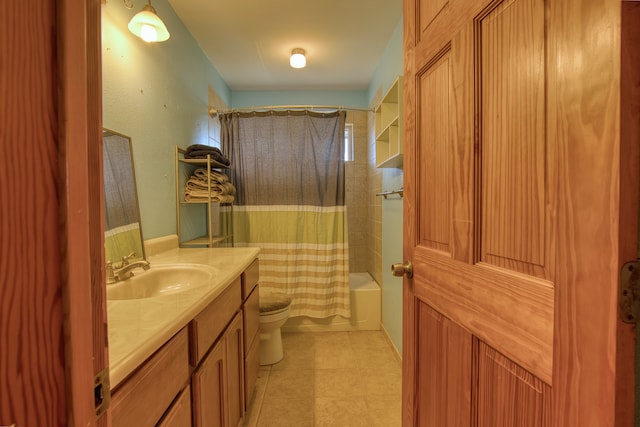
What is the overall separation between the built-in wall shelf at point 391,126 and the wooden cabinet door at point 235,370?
4.47 ft

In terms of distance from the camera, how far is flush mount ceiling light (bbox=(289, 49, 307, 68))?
230cm

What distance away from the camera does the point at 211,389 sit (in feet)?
→ 3.28

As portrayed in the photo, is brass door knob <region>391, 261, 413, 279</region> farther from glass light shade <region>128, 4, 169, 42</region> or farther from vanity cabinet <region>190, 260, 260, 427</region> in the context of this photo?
glass light shade <region>128, 4, 169, 42</region>

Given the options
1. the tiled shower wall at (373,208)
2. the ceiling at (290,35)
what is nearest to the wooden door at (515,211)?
the ceiling at (290,35)

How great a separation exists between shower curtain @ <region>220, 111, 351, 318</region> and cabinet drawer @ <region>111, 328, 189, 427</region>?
175 cm

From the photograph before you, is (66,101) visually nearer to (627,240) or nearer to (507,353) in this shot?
(627,240)

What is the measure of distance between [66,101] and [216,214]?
2.23 m

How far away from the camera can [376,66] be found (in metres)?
2.59

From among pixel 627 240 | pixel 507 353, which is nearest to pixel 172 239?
pixel 507 353

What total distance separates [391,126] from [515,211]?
1.56 meters

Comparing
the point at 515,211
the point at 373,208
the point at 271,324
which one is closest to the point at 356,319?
the point at 271,324

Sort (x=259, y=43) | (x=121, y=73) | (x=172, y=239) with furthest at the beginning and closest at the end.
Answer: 1. (x=259, y=43)
2. (x=172, y=239)
3. (x=121, y=73)

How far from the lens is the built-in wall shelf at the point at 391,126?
5.88ft

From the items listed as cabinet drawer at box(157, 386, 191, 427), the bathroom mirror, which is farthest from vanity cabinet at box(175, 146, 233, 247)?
cabinet drawer at box(157, 386, 191, 427)
